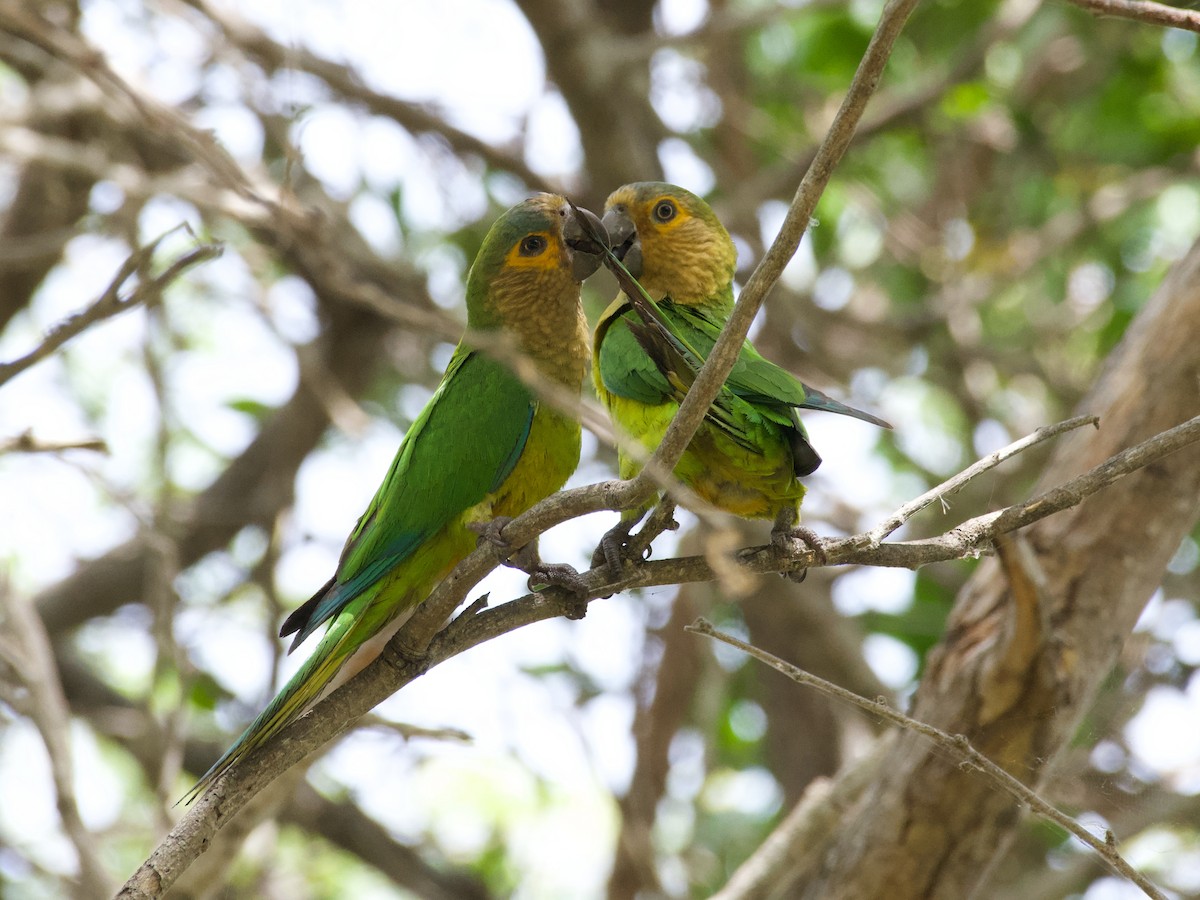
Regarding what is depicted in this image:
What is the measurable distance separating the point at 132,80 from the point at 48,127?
1897 mm

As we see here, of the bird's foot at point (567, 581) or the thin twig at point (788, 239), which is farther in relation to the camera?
the bird's foot at point (567, 581)

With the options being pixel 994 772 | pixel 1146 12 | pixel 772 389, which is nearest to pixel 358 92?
pixel 772 389

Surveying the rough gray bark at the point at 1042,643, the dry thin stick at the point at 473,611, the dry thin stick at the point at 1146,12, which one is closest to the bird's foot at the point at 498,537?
the dry thin stick at the point at 473,611

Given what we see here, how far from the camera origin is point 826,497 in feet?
19.2

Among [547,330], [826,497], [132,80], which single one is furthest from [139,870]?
[826,497]

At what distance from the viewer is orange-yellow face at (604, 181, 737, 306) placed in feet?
11.6

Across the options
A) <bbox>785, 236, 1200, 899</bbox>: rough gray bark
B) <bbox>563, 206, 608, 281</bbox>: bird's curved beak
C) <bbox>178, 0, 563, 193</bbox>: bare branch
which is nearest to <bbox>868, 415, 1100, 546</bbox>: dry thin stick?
<bbox>563, 206, 608, 281</bbox>: bird's curved beak

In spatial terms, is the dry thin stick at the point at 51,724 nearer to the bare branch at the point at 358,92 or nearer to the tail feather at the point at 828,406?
the tail feather at the point at 828,406

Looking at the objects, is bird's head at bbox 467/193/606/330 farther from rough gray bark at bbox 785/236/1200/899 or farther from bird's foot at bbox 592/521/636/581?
rough gray bark at bbox 785/236/1200/899

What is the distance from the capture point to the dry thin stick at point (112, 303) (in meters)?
2.90

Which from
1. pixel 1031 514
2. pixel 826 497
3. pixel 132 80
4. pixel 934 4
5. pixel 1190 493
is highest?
pixel 934 4

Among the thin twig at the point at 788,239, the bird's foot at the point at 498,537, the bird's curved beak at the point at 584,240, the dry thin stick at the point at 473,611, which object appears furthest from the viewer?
the bird's curved beak at the point at 584,240

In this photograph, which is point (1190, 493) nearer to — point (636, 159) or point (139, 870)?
point (636, 159)

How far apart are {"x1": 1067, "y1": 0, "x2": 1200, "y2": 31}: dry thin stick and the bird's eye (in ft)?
5.26
